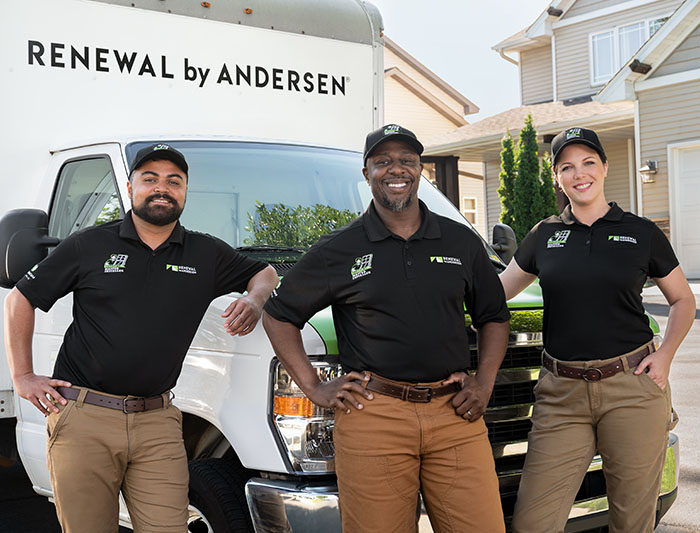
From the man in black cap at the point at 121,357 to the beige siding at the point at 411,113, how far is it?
99.4 feet

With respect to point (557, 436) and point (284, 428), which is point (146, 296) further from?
point (557, 436)

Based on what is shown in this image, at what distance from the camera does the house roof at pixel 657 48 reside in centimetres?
1797

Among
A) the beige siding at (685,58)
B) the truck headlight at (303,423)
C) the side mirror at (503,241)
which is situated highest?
the beige siding at (685,58)

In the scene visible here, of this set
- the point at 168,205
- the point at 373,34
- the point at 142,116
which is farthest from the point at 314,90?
the point at 168,205

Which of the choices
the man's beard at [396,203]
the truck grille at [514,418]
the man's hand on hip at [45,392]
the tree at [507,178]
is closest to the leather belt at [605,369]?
the truck grille at [514,418]

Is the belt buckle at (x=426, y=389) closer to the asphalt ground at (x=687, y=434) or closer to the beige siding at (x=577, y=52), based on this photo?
the asphalt ground at (x=687, y=434)

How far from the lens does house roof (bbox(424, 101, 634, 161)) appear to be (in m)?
20.6

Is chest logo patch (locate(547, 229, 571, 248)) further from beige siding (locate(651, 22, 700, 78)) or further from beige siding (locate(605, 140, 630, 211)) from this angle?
beige siding (locate(605, 140, 630, 211))

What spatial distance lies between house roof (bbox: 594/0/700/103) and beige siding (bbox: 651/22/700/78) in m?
0.10

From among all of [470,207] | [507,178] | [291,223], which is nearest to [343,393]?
[291,223]

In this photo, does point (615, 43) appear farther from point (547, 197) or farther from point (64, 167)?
point (64, 167)

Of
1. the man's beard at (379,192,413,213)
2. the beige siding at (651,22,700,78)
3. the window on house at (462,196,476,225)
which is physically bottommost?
the man's beard at (379,192,413,213)

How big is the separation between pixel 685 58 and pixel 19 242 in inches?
686

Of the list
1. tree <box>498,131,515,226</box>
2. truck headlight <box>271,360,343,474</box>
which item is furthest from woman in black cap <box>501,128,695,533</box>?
tree <box>498,131,515,226</box>
